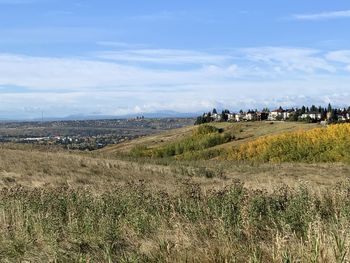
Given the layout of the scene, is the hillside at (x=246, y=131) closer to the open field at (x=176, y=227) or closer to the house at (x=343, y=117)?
the house at (x=343, y=117)

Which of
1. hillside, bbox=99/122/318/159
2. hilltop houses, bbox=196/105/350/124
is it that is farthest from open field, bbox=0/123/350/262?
hilltop houses, bbox=196/105/350/124

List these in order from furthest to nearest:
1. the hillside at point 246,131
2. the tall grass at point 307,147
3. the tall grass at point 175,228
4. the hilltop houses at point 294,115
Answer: the hilltop houses at point 294,115 → the hillside at point 246,131 → the tall grass at point 307,147 → the tall grass at point 175,228

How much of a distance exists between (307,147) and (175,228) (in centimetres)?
5177

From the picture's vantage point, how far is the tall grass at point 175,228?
5.38 meters

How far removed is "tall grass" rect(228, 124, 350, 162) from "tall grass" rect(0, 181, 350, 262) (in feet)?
140

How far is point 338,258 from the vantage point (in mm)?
4617

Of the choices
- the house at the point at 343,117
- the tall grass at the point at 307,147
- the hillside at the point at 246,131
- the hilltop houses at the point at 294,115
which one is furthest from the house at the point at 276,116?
the tall grass at the point at 307,147

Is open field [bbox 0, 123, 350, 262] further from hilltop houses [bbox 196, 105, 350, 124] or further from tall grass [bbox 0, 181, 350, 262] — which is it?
hilltop houses [bbox 196, 105, 350, 124]

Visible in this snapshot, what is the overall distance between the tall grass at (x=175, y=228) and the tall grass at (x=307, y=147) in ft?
140

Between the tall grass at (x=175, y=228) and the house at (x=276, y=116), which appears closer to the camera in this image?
the tall grass at (x=175, y=228)

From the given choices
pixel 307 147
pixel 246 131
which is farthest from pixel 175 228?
pixel 246 131

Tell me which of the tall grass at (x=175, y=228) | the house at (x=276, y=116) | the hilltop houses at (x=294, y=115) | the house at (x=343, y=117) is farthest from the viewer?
the house at (x=276, y=116)

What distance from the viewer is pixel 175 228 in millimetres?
6840

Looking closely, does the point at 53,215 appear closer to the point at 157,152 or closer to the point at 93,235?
the point at 93,235
